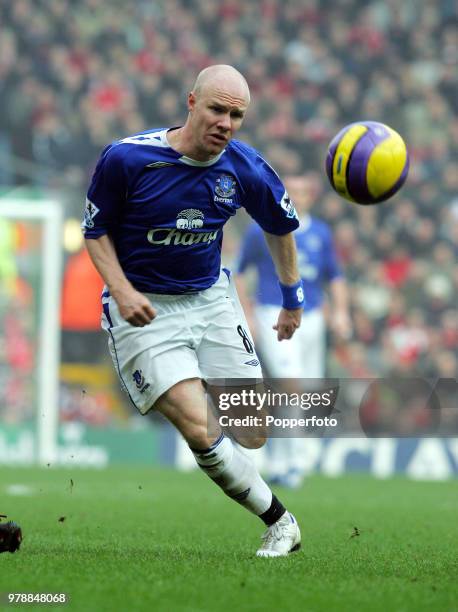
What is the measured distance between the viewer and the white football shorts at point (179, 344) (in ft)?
19.0

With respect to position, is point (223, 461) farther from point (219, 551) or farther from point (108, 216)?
point (108, 216)

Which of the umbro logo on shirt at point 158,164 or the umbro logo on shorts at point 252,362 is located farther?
the umbro logo on shorts at point 252,362

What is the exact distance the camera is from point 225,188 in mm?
5949

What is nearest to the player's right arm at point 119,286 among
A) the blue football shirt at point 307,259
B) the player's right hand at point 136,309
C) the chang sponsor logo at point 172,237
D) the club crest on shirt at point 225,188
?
the player's right hand at point 136,309

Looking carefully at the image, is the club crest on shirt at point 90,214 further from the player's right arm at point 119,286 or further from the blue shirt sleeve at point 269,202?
the blue shirt sleeve at point 269,202

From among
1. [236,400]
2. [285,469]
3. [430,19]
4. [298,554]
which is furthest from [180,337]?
[430,19]

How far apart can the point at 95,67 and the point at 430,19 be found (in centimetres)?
623

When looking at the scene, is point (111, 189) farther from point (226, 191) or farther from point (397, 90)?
point (397, 90)

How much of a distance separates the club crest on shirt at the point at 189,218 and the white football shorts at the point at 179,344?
1.22 ft

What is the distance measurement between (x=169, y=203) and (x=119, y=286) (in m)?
0.48

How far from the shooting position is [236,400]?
237 inches

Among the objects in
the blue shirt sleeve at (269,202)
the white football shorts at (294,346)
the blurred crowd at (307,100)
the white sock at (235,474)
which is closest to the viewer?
the white sock at (235,474)

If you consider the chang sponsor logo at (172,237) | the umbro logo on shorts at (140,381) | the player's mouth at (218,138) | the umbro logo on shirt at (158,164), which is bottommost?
the umbro logo on shorts at (140,381)

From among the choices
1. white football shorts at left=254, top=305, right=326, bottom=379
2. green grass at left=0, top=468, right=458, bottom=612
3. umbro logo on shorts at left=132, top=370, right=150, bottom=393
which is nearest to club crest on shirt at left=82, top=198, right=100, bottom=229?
umbro logo on shorts at left=132, top=370, right=150, bottom=393
